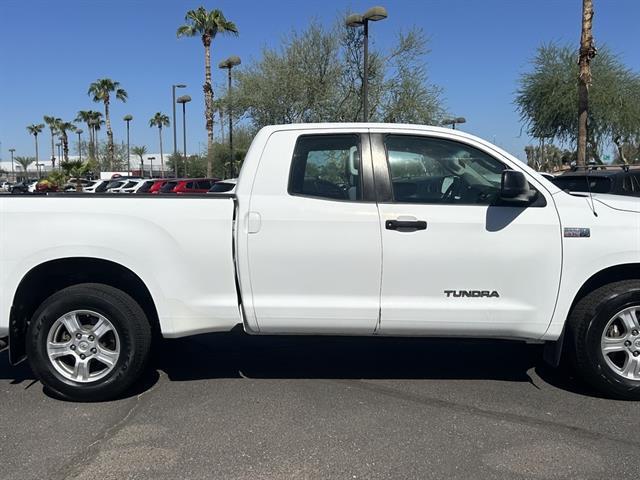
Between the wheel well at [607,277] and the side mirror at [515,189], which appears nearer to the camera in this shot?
the side mirror at [515,189]

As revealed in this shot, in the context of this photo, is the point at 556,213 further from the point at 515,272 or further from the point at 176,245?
the point at 176,245

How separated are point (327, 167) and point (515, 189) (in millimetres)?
1334

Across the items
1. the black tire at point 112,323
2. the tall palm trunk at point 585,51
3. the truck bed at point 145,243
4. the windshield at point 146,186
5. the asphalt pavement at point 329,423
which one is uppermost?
the tall palm trunk at point 585,51

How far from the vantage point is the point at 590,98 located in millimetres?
24766

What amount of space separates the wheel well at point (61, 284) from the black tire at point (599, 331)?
306cm

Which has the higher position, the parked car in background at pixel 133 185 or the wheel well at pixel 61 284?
the parked car in background at pixel 133 185

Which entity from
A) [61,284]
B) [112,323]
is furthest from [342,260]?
[61,284]

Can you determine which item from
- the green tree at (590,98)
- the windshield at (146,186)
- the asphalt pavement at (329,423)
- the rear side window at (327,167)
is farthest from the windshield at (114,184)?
the rear side window at (327,167)

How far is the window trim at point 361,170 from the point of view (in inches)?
165

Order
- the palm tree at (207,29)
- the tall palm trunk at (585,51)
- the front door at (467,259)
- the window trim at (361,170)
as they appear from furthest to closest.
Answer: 1. the palm tree at (207,29)
2. the tall palm trunk at (585,51)
3. the window trim at (361,170)
4. the front door at (467,259)

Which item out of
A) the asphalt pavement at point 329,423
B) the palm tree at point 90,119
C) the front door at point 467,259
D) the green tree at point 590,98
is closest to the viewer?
the asphalt pavement at point 329,423

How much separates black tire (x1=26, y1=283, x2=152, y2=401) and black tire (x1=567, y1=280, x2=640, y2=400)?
3.05 m

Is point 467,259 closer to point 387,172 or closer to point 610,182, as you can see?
point 387,172

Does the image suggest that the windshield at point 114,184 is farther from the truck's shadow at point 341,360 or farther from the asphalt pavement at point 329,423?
the asphalt pavement at point 329,423
